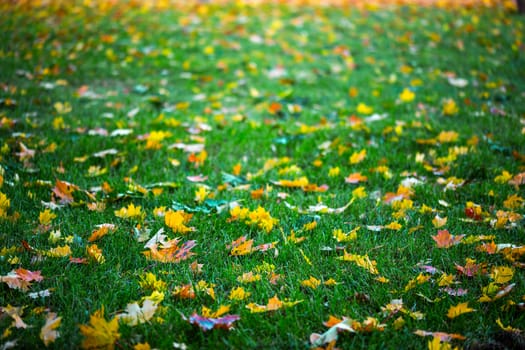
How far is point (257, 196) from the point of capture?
3053 mm

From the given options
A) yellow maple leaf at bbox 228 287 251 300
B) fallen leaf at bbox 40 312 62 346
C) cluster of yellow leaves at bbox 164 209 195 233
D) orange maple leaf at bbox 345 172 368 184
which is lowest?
orange maple leaf at bbox 345 172 368 184

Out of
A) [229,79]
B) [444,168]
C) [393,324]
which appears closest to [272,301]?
[393,324]

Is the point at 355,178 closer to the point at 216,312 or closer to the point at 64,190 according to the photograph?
the point at 216,312

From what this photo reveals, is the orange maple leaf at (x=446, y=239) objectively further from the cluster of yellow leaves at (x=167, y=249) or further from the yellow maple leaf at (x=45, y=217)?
the yellow maple leaf at (x=45, y=217)

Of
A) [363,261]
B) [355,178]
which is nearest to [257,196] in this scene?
[355,178]

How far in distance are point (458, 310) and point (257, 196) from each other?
1.49m

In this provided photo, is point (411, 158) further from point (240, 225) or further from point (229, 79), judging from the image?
point (229, 79)

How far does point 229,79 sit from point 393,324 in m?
4.60

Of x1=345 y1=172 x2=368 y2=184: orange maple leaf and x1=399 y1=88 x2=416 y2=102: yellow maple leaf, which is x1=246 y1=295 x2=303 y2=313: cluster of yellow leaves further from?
x1=399 y1=88 x2=416 y2=102: yellow maple leaf

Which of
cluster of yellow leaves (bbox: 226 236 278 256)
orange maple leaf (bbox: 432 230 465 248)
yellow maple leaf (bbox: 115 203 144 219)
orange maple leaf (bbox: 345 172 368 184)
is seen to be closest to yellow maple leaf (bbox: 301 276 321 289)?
cluster of yellow leaves (bbox: 226 236 278 256)

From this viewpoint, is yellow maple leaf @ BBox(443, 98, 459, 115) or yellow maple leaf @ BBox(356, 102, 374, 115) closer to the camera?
yellow maple leaf @ BBox(443, 98, 459, 115)

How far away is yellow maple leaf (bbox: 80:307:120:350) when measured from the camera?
173 centimetres

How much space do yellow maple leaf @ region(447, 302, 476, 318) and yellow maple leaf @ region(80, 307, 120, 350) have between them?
4.52 feet

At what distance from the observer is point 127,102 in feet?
16.4
